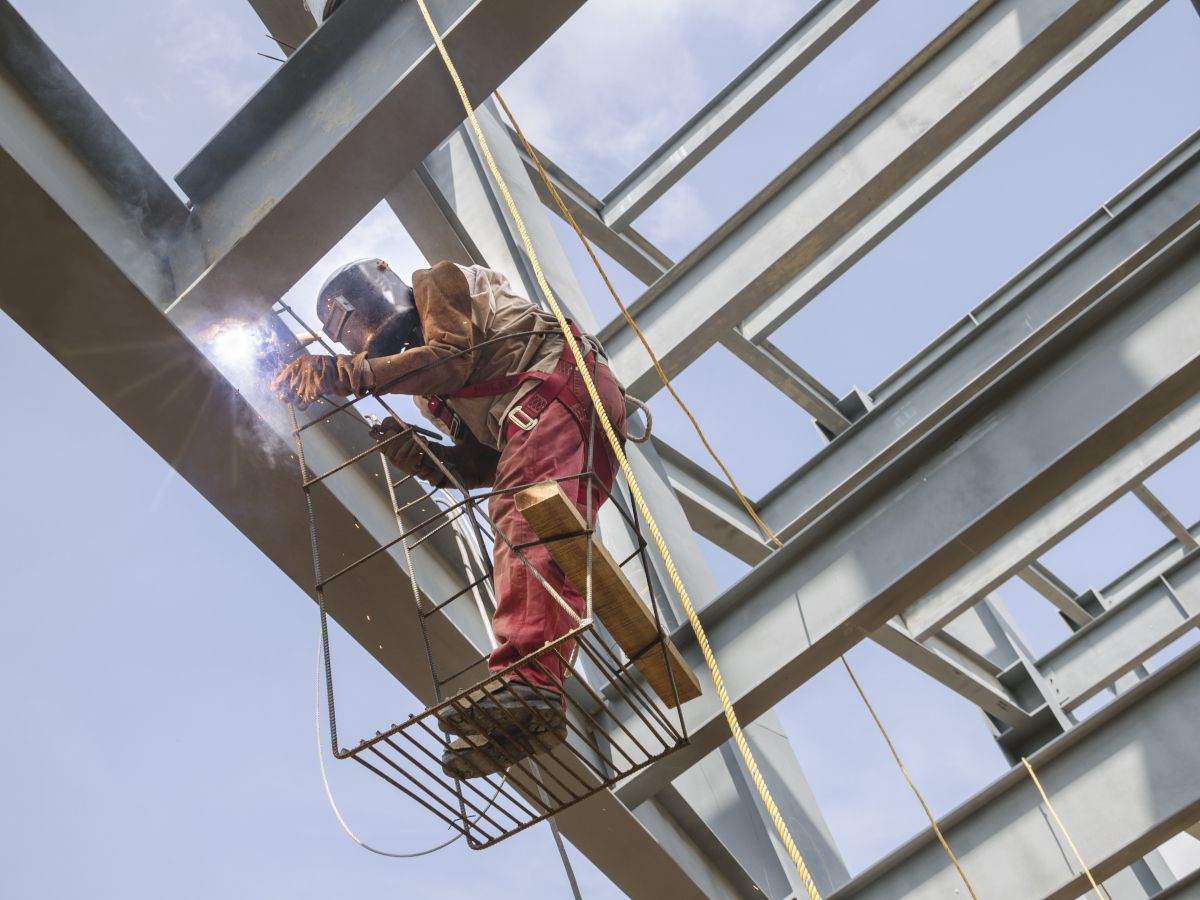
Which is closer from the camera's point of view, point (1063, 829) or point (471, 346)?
point (471, 346)

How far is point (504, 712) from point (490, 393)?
1.09 m

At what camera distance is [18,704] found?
44.7ft

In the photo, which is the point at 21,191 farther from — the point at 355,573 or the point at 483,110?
the point at 483,110

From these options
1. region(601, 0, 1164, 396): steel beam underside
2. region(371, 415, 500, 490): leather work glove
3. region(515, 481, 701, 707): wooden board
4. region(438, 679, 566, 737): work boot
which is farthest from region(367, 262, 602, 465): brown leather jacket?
region(601, 0, 1164, 396): steel beam underside

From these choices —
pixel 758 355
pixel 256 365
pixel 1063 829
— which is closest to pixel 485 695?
pixel 256 365

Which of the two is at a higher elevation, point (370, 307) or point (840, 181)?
point (840, 181)

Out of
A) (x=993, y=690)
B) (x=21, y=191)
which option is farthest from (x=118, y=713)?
(x=21, y=191)

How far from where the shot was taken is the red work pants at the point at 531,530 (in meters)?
3.26

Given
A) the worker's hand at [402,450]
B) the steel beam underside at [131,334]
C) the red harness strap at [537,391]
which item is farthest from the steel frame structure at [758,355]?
the red harness strap at [537,391]

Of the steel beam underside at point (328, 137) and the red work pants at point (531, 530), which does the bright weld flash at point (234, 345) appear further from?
the red work pants at point (531, 530)

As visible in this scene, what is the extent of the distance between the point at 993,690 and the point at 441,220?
4.71 metres

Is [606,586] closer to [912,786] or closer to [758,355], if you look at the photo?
[912,786]

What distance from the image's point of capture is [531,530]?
3.36 m

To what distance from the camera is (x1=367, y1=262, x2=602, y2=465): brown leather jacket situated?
3633mm
